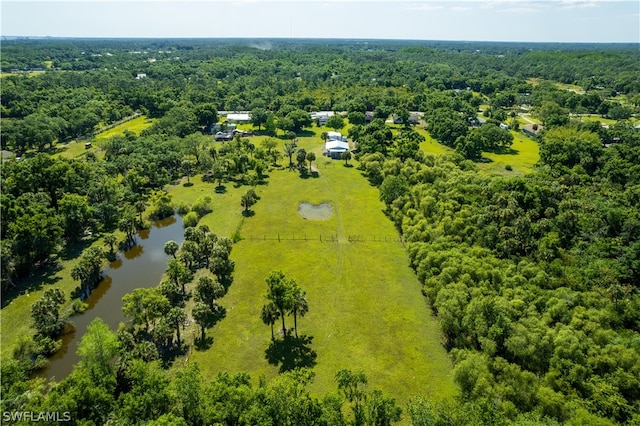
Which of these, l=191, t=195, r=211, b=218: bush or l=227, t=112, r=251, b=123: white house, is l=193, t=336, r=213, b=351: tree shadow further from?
l=227, t=112, r=251, b=123: white house

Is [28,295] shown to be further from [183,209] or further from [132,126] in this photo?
[132,126]

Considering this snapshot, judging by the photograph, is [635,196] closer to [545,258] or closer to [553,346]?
[545,258]

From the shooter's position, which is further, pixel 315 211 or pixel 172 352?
pixel 315 211

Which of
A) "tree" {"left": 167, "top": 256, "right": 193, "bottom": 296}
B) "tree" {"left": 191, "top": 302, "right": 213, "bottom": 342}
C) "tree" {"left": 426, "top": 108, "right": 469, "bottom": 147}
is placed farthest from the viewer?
"tree" {"left": 426, "top": 108, "right": 469, "bottom": 147}

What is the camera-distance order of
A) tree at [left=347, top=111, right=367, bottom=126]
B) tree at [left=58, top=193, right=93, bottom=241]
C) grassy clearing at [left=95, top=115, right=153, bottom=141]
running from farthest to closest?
tree at [left=347, top=111, right=367, bottom=126] < grassy clearing at [left=95, top=115, right=153, bottom=141] < tree at [left=58, top=193, right=93, bottom=241]

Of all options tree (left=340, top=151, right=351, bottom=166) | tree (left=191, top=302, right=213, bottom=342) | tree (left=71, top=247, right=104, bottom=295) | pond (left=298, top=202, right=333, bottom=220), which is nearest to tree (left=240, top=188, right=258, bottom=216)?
pond (left=298, top=202, right=333, bottom=220)

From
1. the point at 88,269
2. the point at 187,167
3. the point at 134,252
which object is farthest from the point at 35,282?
the point at 187,167
